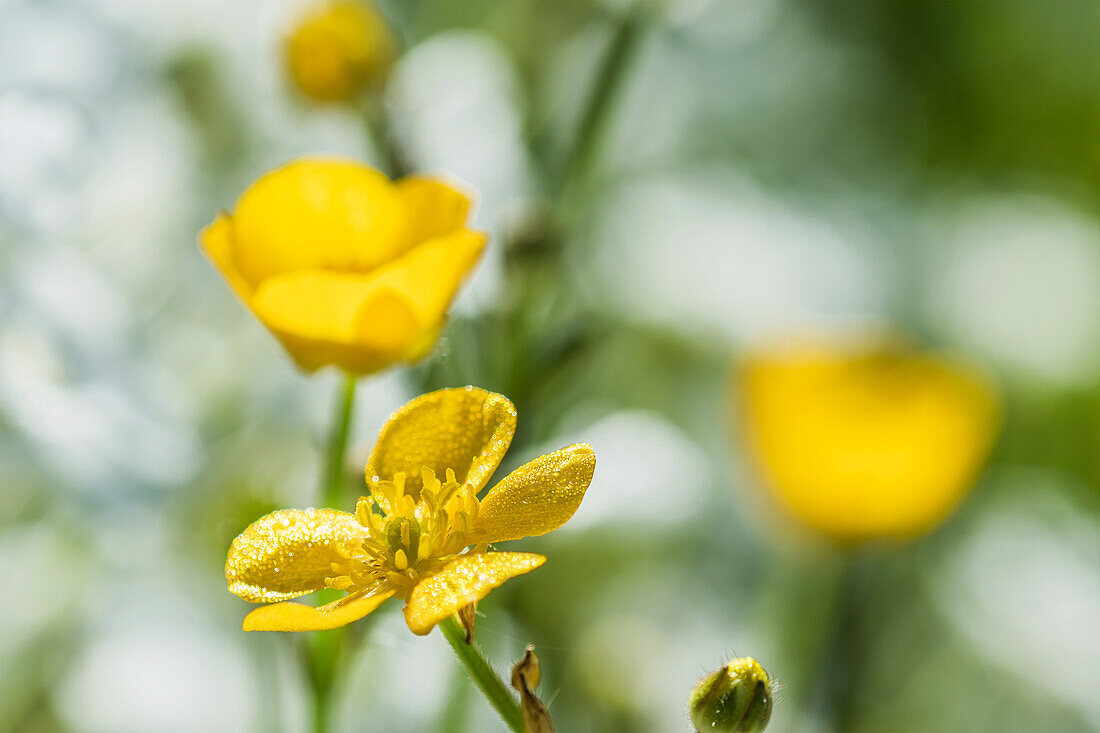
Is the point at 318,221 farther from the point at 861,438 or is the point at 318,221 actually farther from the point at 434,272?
the point at 861,438

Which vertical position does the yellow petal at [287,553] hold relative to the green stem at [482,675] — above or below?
above

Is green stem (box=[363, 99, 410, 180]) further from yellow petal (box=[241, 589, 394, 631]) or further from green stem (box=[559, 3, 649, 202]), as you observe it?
yellow petal (box=[241, 589, 394, 631])

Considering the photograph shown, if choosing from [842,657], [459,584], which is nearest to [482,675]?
[459,584]

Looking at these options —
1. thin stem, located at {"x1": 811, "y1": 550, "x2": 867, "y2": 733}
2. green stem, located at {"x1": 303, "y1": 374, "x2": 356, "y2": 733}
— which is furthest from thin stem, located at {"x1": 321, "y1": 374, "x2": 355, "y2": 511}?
thin stem, located at {"x1": 811, "y1": 550, "x2": 867, "y2": 733}

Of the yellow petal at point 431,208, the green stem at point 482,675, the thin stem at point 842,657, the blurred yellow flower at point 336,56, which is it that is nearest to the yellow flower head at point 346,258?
the yellow petal at point 431,208

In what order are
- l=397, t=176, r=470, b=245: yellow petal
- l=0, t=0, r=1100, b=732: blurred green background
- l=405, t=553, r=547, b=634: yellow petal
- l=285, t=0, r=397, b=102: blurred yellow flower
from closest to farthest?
l=405, t=553, r=547, b=634: yellow petal → l=397, t=176, r=470, b=245: yellow petal → l=0, t=0, r=1100, b=732: blurred green background → l=285, t=0, r=397, b=102: blurred yellow flower

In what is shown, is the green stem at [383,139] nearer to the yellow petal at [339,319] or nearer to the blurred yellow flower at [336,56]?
the blurred yellow flower at [336,56]

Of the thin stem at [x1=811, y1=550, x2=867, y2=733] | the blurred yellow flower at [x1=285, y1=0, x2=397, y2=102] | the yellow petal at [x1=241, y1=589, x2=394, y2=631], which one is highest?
the blurred yellow flower at [x1=285, y1=0, x2=397, y2=102]
